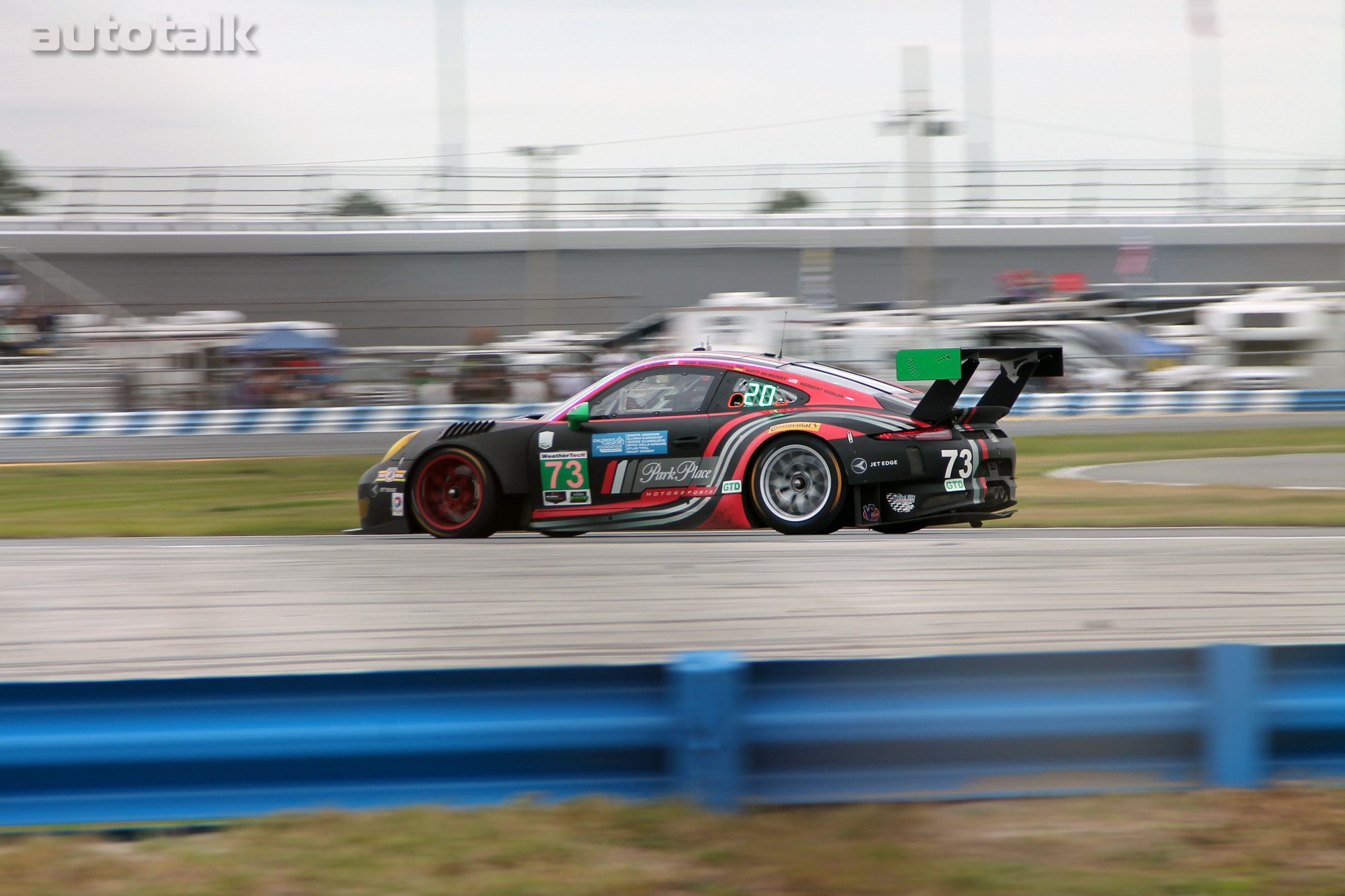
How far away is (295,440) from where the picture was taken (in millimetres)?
17844

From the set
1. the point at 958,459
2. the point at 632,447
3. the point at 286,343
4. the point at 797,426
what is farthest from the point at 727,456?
the point at 286,343

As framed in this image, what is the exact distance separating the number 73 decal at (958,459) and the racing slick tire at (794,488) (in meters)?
0.59

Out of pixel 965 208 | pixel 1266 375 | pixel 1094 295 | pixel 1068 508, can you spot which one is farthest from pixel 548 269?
pixel 1068 508

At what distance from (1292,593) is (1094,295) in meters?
25.6

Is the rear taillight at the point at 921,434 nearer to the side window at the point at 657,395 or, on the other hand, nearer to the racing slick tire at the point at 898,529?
the racing slick tire at the point at 898,529

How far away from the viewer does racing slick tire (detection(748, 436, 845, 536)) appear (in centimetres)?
719

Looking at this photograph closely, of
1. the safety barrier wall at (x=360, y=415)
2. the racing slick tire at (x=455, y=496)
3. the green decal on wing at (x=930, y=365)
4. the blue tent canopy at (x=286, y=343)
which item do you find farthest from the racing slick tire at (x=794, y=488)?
the blue tent canopy at (x=286, y=343)

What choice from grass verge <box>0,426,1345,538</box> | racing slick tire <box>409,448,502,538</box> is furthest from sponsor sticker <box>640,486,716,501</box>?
grass verge <box>0,426,1345,538</box>

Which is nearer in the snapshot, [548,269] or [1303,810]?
[1303,810]

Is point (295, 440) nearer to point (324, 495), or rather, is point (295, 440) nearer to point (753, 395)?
point (324, 495)

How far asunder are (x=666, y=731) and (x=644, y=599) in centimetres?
252

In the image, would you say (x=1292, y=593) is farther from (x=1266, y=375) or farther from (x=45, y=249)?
(x=45, y=249)

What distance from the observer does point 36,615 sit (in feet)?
17.7

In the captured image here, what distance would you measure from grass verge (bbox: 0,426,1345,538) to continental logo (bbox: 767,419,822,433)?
6.11 feet
